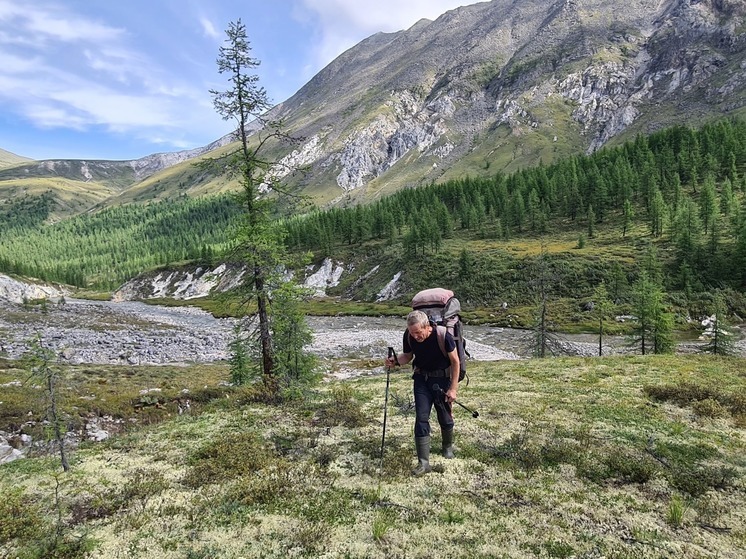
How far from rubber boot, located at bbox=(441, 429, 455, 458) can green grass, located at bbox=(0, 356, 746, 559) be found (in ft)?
0.94

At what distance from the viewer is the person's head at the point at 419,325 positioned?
9.69 metres

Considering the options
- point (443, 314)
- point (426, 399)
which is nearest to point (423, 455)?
point (426, 399)

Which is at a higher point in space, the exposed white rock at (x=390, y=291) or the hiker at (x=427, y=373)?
the hiker at (x=427, y=373)

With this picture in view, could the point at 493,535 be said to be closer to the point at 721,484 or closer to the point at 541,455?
the point at 541,455

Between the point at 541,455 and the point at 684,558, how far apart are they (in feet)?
14.1

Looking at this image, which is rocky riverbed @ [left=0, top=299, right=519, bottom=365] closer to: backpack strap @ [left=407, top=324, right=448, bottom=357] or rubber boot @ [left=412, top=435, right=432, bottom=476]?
rubber boot @ [left=412, top=435, right=432, bottom=476]

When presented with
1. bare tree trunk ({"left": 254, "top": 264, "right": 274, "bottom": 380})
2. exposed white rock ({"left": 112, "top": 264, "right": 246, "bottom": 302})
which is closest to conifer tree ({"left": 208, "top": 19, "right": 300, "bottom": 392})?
bare tree trunk ({"left": 254, "top": 264, "right": 274, "bottom": 380})

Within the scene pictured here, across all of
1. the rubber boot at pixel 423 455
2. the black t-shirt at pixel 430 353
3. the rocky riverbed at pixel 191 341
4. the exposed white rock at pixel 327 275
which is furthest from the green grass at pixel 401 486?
the exposed white rock at pixel 327 275

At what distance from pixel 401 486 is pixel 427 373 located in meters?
2.61

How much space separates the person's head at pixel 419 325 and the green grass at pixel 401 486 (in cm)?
335

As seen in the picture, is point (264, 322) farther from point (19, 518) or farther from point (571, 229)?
point (571, 229)

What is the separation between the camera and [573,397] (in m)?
17.3

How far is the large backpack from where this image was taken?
Result: 10.0 m

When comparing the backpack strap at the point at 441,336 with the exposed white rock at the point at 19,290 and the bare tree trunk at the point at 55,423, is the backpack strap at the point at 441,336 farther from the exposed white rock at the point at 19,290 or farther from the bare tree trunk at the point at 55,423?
the exposed white rock at the point at 19,290
